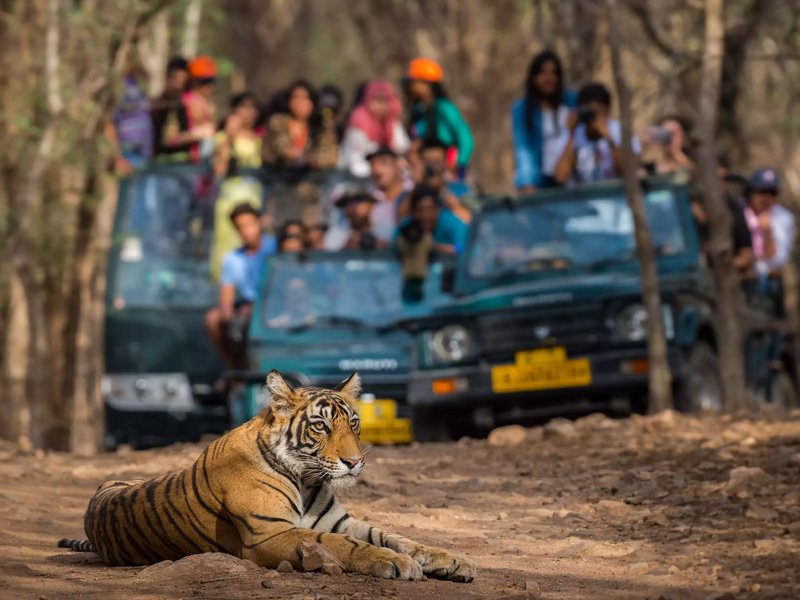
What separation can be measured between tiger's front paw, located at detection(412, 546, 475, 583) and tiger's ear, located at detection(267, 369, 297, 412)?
0.75 meters

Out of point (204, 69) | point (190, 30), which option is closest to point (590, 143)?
point (204, 69)

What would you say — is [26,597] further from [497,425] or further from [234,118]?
[234,118]

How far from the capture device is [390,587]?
6.15m

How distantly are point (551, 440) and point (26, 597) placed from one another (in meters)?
5.48

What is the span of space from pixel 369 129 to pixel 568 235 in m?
4.28

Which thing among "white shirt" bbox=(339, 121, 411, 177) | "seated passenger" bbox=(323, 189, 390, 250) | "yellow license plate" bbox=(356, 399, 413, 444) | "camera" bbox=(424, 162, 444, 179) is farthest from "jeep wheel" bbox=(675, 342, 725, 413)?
"white shirt" bbox=(339, 121, 411, 177)

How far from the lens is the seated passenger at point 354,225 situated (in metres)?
15.0

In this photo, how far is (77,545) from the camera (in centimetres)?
733

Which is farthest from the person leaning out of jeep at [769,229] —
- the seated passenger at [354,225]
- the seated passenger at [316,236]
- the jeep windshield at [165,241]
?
the jeep windshield at [165,241]

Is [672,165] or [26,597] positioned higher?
[672,165]

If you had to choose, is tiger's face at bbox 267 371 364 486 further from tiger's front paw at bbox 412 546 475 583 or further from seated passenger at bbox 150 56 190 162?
seated passenger at bbox 150 56 190 162

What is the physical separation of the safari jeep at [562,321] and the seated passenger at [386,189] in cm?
211

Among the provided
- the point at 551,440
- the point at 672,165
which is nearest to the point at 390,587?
the point at 551,440

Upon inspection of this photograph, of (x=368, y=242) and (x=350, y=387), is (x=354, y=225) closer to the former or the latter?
(x=368, y=242)
